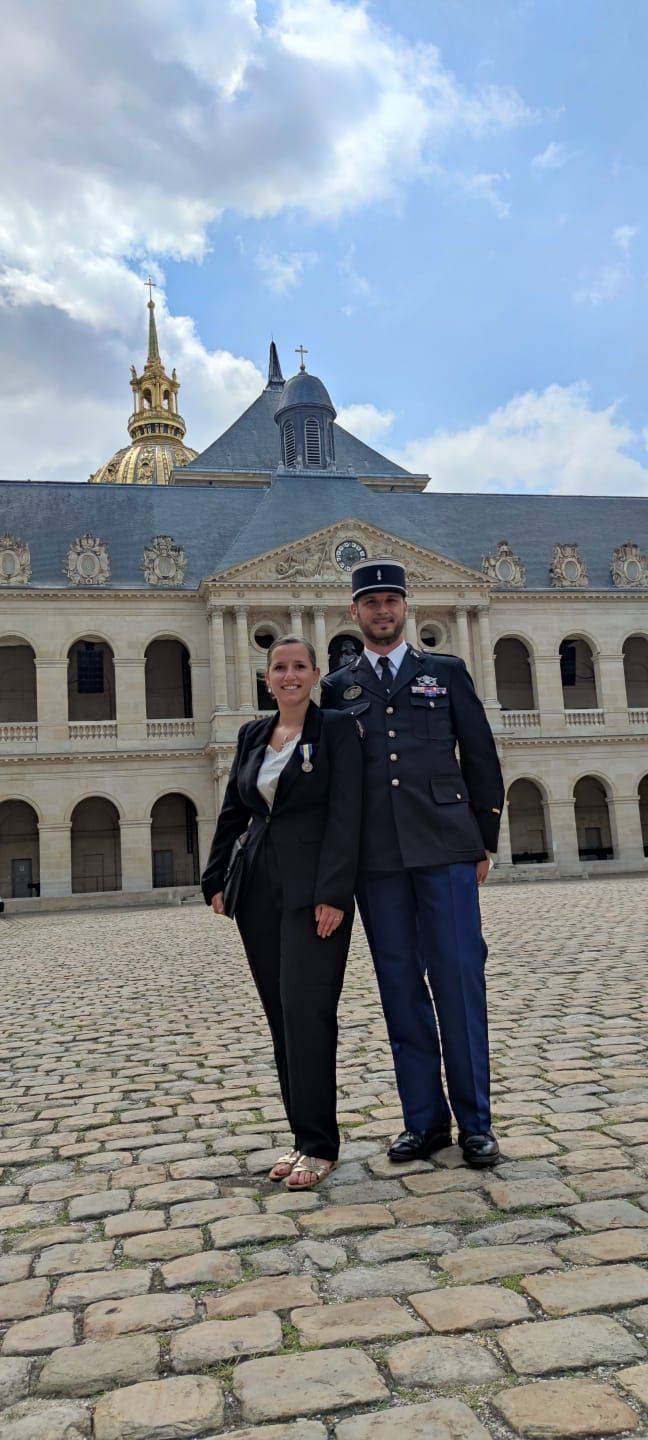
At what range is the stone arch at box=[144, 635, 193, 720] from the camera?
4097 cm

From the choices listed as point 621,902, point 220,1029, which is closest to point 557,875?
point 621,902

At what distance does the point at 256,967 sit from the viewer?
487 cm

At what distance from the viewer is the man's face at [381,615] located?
5008 millimetres

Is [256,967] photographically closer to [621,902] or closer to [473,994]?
[473,994]

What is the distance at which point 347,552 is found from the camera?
3912cm

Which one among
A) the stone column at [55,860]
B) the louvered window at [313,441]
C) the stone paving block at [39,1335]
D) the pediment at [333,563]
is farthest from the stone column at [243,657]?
the stone paving block at [39,1335]

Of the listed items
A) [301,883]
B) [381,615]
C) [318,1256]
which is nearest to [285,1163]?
[318,1256]

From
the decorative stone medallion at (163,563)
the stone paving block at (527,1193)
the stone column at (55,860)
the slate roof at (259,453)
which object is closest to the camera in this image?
the stone paving block at (527,1193)

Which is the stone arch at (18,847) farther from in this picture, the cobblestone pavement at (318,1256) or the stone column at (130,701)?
the cobblestone pavement at (318,1256)

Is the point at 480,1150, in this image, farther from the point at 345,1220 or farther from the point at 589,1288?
the point at 589,1288

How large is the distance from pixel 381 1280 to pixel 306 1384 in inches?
25.4

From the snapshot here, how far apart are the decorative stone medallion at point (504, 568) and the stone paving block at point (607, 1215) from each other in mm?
38726

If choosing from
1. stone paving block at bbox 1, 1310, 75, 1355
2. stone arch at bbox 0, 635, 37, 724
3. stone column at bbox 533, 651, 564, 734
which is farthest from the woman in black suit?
stone column at bbox 533, 651, 564, 734

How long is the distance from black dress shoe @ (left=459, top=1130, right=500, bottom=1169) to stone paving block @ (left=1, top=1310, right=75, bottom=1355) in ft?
5.95
